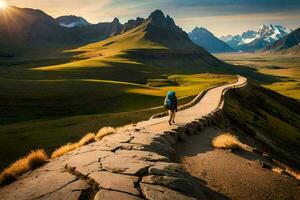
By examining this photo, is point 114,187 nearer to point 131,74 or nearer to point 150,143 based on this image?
point 150,143

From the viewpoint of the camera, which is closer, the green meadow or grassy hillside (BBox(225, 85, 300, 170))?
the green meadow

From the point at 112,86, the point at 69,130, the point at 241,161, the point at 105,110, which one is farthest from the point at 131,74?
the point at 241,161

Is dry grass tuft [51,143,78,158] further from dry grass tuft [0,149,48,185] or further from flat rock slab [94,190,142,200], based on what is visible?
flat rock slab [94,190,142,200]

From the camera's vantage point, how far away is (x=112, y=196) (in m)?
12.6

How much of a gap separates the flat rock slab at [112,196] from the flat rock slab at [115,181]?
1.09 feet

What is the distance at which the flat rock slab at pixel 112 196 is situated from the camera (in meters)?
12.4

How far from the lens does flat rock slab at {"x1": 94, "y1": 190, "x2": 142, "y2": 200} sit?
1244cm

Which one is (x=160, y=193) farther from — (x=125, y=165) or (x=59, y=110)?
(x=59, y=110)

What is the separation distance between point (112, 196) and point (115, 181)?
146cm

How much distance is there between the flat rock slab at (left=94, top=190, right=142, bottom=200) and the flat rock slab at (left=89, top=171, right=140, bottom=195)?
0.33 metres

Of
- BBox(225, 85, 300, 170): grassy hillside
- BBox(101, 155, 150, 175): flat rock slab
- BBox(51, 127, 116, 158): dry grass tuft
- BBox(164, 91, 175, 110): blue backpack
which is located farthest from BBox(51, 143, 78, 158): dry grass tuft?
BBox(225, 85, 300, 170): grassy hillside

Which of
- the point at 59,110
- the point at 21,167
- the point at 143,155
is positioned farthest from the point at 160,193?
the point at 59,110

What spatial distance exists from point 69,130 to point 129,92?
45729mm

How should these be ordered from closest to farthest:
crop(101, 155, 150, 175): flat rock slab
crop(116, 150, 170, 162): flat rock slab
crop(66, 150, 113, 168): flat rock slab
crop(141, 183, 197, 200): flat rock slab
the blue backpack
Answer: crop(141, 183, 197, 200): flat rock slab < crop(101, 155, 150, 175): flat rock slab < crop(66, 150, 113, 168): flat rock slab < crop(116, 150, 170, 162): flat rock slab < the blue backpack
